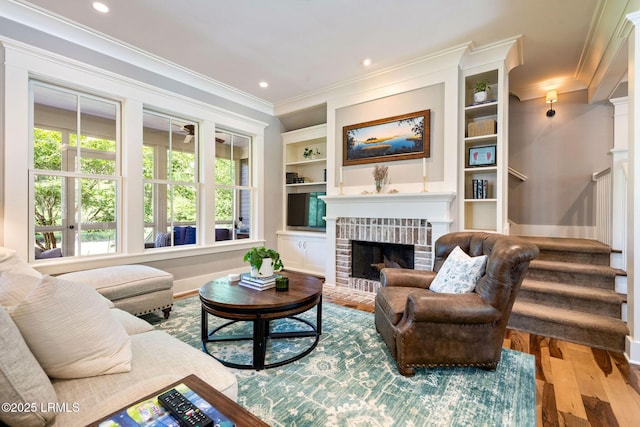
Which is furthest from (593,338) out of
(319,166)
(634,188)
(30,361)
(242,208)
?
(242,208)

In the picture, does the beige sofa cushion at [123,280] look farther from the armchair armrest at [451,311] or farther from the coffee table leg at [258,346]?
the armchair armrest at [451,311]

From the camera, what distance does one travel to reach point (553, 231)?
420cm

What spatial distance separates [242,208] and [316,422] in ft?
12.4

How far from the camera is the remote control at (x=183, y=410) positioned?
744 mm

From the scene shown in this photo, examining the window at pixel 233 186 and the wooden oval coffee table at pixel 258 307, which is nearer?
the wooden oval coffee table at pixel 258 307

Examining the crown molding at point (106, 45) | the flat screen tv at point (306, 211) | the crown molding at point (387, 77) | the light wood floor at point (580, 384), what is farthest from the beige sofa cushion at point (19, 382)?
the crown molding at point (387, 77)

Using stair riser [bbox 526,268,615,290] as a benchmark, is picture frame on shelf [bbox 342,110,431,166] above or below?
above

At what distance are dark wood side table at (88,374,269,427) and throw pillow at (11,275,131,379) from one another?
426mm

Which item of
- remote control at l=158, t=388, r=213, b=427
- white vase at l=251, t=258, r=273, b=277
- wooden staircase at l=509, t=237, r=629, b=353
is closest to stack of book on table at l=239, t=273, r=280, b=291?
white vase at l=251, t=258, r=273, b=277

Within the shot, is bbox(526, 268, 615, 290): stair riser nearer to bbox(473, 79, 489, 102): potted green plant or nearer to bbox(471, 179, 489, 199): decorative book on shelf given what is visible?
bbox(471, 179, 489, 199): decorative book on shelf

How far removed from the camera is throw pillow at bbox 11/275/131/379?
1017mm

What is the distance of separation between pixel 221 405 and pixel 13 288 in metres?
1.03

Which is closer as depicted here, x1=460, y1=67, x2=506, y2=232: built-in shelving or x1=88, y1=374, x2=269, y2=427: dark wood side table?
x1=88, y1=374, x2=269, y2=427: dark wood side table

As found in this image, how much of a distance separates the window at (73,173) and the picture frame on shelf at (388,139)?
2924 millimetres
